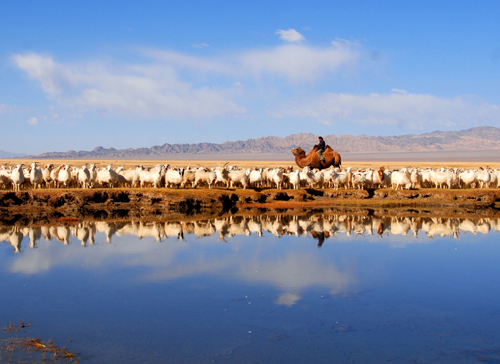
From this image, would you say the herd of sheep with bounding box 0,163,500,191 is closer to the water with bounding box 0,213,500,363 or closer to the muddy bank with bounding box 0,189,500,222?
the muddy bank with bounding box 0,189,500,222

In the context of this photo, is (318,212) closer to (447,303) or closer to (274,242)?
(274,242)

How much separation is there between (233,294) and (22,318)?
4.70 meters

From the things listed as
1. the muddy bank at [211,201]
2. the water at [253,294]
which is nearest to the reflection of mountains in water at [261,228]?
the water at [253,294]

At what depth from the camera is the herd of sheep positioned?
98.8 feet

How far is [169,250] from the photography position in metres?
18.1

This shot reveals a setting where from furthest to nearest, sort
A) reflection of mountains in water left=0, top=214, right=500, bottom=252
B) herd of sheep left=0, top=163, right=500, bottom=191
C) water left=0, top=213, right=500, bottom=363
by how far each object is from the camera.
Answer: herd of sheep left=0, top=163, right=500, bottom=191 → reflection of mountains in water left=0, top=214, right=500, bottom=252 → water left=0, top=213, right=500, bottom=363

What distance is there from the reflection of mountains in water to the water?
6.8 inches

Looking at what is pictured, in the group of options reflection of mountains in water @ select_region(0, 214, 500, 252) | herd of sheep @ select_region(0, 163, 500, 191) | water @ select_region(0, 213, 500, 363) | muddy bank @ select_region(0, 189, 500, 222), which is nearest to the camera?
water @ select_region(0, 213, 500, 363)

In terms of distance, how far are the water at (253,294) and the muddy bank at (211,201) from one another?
449cm

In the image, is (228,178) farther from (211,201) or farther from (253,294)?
(253,294)

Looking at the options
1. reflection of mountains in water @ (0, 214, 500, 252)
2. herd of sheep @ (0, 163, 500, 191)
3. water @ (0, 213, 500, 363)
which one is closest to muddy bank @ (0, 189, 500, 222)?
herd of sheep @ (0, 163, 500, 191)

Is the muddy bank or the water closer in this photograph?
the water

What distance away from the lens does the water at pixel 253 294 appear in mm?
9711

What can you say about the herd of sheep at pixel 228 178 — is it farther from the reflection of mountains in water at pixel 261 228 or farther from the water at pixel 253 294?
the water at pixel 253 294
